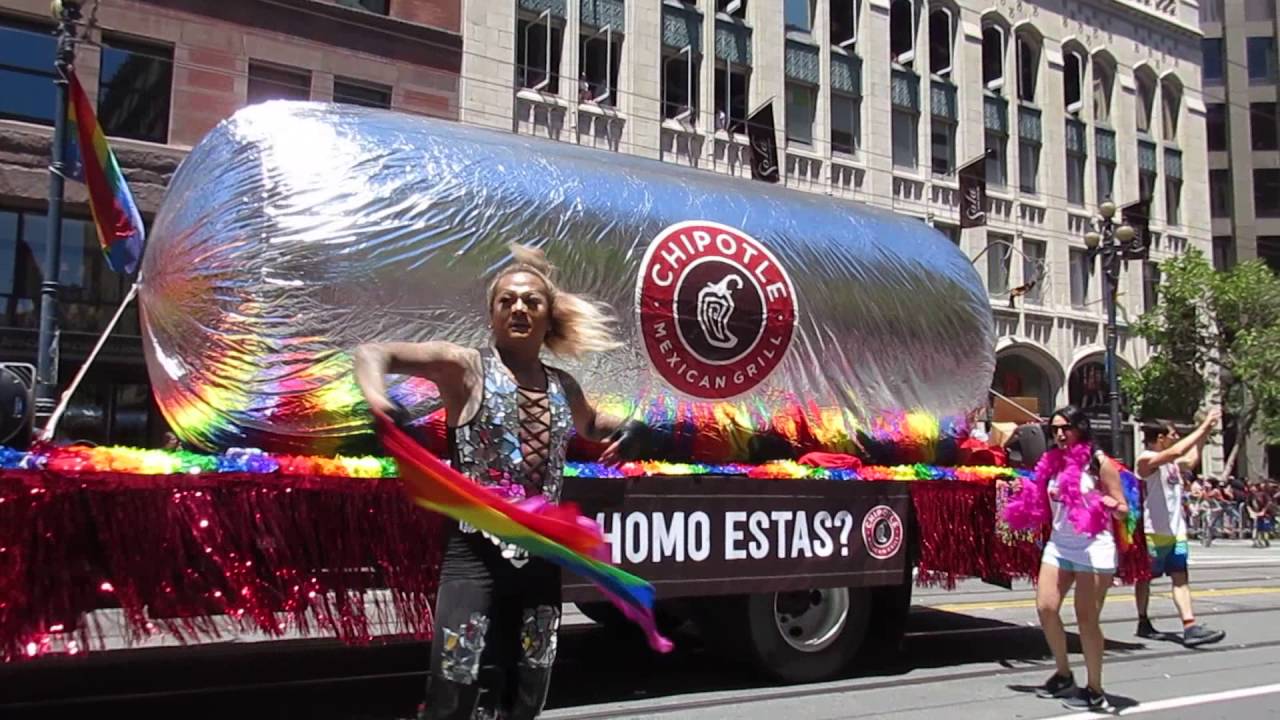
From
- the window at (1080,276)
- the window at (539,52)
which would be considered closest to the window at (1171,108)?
the window at (1080,276)

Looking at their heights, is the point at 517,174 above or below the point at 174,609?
above

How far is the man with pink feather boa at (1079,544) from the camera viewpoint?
245 inches

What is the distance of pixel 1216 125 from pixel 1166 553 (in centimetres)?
4556

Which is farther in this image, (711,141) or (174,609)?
(711,141)

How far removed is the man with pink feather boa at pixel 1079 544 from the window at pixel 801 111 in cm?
2068

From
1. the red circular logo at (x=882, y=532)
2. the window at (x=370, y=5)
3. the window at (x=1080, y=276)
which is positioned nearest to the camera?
the red circular logo at (x=882, y=532)

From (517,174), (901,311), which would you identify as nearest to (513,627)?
(517,174)

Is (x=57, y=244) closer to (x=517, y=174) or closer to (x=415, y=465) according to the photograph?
(x=517, y=174)

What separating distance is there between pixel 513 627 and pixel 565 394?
75 cm

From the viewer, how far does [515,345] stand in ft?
11.1

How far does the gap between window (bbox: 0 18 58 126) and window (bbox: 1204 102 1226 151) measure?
1799 inches

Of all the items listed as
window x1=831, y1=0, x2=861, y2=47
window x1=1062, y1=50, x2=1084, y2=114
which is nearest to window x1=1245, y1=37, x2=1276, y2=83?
window x1=1062, y1=50, x2=1084, y2=114

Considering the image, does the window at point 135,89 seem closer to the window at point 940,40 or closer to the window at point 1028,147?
the window at point 940,40

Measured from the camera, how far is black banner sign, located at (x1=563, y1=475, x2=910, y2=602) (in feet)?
19.8
